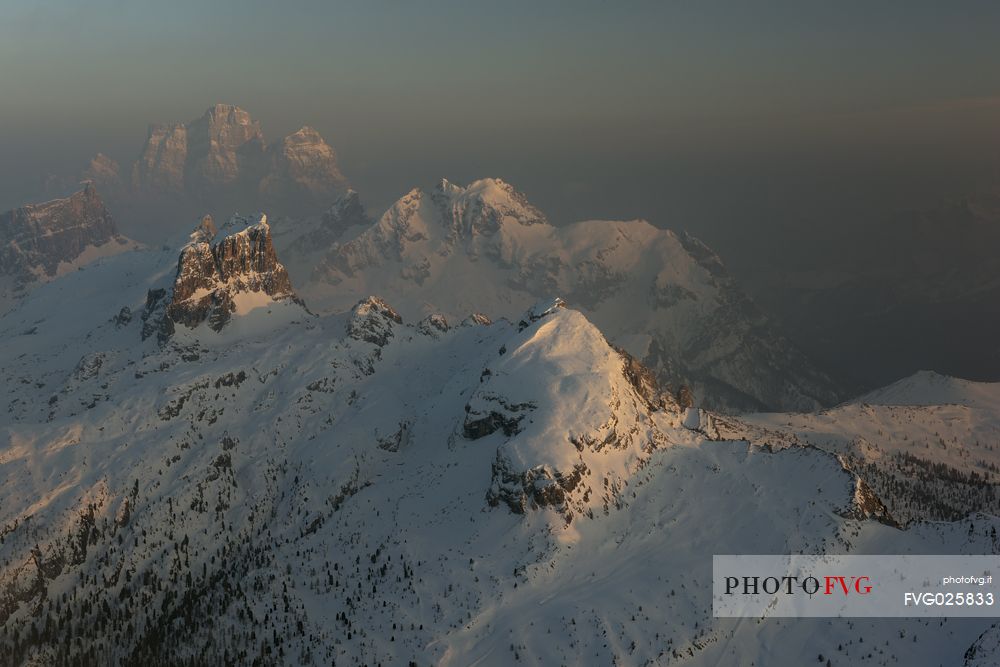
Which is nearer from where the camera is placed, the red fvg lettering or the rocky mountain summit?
the rocky mountain summit

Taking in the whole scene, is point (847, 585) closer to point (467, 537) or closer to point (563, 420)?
point (563, 420)

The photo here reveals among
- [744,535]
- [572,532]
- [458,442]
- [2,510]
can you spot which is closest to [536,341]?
[458,442]

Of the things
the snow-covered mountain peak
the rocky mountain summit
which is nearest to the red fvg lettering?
the rocky mountain summit

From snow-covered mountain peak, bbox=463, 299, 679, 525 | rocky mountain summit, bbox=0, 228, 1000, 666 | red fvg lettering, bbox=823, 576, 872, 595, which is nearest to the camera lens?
rocky mountain summit, bbox=0, 228, 1000, 666

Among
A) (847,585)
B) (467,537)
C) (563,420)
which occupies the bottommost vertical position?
(467,537)

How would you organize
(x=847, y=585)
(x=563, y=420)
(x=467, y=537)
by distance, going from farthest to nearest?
(x=563, y=420)
(x=467, y=537)
(x=847, y=585)

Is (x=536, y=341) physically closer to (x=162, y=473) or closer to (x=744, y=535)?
(x=744, y=535)

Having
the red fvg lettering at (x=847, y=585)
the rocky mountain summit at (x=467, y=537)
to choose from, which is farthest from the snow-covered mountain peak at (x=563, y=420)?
the red fvg lettering at (x=847, y=585)

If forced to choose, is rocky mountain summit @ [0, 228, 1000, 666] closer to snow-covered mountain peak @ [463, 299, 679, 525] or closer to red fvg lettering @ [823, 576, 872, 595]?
snow-covered mountain peak @ [463, 299, 679, 525]

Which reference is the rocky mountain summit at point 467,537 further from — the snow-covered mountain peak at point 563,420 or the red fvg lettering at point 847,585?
the red fvg lettering at point 847,585

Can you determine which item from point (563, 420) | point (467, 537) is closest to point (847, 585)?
point (563, 420)
